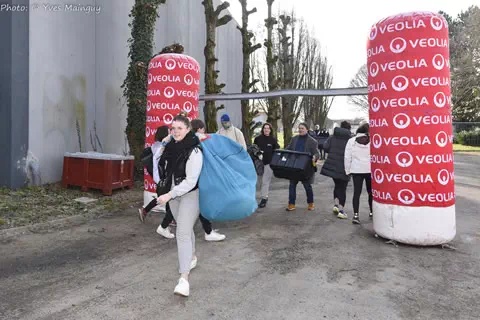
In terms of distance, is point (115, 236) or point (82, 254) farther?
point (115, 236)

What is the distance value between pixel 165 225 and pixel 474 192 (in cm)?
832

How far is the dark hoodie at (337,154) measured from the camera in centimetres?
687

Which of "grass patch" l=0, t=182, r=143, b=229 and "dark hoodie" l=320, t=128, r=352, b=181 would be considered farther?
"dark hoodie" l=320, t=128, r=352, b=181

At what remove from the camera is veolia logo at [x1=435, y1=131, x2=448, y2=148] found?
16.9ft

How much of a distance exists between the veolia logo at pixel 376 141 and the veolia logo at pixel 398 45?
3.85ft

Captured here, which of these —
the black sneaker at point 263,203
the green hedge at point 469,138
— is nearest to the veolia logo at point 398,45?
the black sneaker at point 263,203

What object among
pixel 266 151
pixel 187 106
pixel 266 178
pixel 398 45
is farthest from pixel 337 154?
pixel 187 106

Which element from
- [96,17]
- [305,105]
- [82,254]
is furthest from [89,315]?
[305,105]

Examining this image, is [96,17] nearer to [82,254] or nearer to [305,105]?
[82,254]

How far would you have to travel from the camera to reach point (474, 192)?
998cm

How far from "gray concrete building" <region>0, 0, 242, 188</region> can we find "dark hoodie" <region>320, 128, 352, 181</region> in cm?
652

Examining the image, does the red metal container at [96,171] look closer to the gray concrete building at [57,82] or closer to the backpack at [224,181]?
the gray concrete building at [57,82]

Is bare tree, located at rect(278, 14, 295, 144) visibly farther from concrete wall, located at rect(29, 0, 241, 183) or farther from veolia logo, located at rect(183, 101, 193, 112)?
veolia logo, located at rect(183, 101, 193, 112)

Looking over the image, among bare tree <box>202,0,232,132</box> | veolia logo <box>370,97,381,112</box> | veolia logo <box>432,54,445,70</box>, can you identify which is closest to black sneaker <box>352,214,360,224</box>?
veolia logo <box>370,97,381,112</box>
